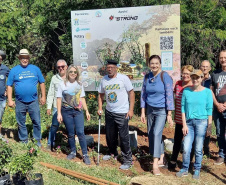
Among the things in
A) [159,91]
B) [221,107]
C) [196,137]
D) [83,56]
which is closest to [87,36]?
[83,56]

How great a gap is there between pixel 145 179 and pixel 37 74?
9.72 ft

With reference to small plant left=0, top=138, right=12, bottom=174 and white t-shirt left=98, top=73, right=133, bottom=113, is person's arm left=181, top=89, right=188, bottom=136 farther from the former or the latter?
small plant left=0, top=138, right=12, bottom=174

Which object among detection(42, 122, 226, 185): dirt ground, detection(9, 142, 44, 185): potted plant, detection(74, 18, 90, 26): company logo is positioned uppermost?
detection(74, 18, 90, 26): company logo

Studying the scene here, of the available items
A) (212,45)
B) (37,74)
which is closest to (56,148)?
(37,74)

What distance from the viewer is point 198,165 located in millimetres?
6426

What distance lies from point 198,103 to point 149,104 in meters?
0.84

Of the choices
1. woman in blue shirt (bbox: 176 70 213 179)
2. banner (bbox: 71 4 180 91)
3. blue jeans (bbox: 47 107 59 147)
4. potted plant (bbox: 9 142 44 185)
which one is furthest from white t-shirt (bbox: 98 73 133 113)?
potted plant (bbox: 9 142 44 185)

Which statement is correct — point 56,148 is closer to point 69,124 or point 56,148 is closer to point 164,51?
point 69,124

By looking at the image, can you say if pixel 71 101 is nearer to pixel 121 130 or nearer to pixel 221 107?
pixel 121 130

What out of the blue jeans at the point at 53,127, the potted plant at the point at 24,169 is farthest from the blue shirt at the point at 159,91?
the potted plant at the point at 24,169

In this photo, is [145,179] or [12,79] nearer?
[145,179]

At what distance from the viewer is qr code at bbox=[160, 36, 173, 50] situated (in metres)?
7.72

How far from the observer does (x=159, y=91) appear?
21.2ft

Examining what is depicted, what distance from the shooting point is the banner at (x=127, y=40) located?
774 centimetres
